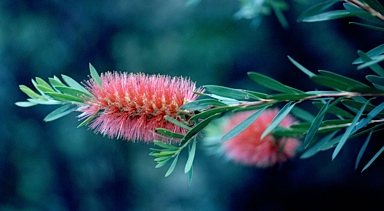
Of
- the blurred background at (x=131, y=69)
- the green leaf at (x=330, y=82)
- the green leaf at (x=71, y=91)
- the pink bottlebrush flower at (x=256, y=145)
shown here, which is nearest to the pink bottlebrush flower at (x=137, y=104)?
the green leaf at (x=71, y=91)

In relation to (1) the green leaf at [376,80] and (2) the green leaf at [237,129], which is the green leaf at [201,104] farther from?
(1) the green leaf at [376,80]

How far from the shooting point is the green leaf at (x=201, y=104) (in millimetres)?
521

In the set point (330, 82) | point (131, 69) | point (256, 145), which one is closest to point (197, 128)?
point (330, 82)

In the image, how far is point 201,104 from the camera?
521 mm

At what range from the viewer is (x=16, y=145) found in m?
2.46

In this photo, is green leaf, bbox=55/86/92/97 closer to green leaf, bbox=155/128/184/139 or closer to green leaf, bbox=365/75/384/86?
green leaf, bbox=155/128/184/139

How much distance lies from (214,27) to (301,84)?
585mm

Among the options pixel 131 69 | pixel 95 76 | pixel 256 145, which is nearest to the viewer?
pixel 95 76

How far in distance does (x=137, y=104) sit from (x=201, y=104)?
0.07 meters

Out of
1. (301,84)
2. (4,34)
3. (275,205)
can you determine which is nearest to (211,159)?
(275,205)

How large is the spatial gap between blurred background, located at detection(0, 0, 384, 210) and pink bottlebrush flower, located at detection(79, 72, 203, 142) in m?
1.59

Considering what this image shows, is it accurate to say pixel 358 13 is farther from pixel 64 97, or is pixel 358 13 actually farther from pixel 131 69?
pixel 131 69

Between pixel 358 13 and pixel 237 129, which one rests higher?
pixel 358 13

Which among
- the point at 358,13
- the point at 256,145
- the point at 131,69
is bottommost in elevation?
the point at 256,145
